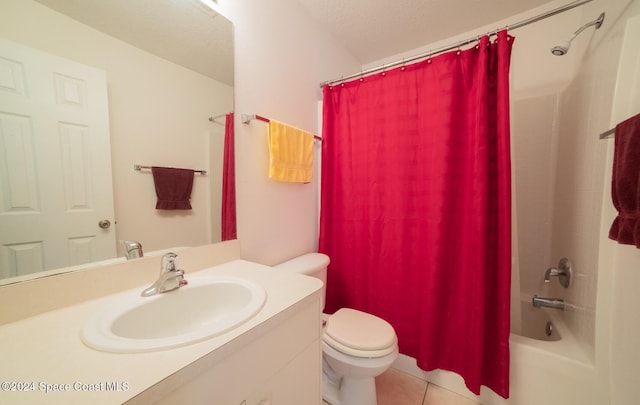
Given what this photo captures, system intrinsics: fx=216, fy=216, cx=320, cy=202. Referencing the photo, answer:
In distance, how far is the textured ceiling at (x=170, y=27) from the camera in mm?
683

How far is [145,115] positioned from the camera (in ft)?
2.64

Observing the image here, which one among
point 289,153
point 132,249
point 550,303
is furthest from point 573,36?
point 132,249

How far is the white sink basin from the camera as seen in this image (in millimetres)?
472

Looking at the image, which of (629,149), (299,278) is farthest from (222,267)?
(629,149)

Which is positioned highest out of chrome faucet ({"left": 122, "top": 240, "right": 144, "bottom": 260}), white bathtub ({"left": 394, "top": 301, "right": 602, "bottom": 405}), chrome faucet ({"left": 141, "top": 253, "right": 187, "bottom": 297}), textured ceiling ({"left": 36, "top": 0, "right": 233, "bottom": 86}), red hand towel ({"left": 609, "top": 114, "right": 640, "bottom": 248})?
textured ceiling ({"left": 36, "top": 0, "right": 233, "bottom": 86})

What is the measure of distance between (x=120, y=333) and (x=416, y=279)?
51.7 inches

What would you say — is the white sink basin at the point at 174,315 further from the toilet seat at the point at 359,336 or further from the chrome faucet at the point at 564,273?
the chrome faucet at the point at 564,273

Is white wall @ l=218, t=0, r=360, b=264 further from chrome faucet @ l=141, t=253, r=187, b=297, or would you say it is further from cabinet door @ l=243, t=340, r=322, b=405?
cabinet door @ l=243, t=340, r=322, b=405

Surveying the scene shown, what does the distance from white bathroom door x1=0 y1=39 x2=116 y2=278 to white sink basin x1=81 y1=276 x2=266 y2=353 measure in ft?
0.76

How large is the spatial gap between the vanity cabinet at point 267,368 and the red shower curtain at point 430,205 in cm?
76

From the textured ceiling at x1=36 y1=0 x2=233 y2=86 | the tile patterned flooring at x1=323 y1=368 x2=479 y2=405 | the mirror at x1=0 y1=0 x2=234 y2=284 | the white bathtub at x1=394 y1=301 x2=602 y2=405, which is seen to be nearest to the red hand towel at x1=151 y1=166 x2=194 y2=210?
the mirror at x1=0 y1=0 x2=234 y2=284

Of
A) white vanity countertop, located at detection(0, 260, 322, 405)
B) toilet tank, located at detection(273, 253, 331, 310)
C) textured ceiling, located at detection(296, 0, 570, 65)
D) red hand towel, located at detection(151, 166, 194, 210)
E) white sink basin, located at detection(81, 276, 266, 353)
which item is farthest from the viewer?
textured ceiling, located at detection(296, 0, 570, 65)

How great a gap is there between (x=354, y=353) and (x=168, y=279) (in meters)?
0.85

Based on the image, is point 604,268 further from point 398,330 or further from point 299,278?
point 299,278
